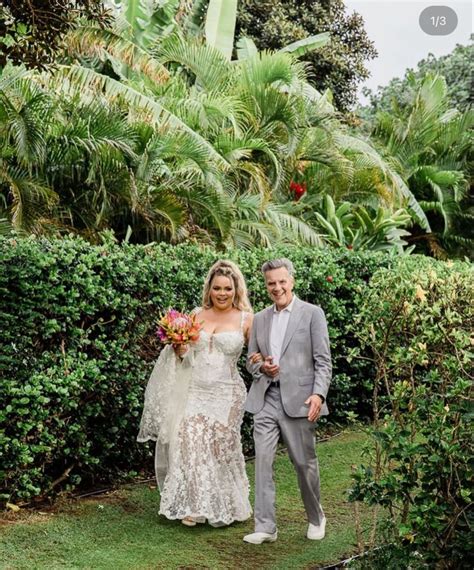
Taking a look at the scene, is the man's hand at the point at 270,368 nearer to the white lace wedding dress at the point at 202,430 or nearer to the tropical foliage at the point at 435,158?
the white lace wedding dress at the point at 202,430

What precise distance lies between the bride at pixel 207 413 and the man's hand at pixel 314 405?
919mm

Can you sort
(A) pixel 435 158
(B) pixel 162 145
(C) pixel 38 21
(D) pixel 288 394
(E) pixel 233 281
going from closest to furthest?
1. (C) pixel 38 21
2. (D) pixel 288 394
3. (E) pixel 233 281
4. (B) pixel 162 145
5. (A) pixel 435 158

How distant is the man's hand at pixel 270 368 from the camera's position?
20.7 feet

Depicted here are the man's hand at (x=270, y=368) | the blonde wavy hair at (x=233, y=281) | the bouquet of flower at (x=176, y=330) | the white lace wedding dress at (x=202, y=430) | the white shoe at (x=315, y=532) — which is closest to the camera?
the man's hand at (x=270, y=368)

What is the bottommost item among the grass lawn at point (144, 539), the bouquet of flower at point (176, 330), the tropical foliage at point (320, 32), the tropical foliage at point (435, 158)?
the grass lawn at point (144, 539)

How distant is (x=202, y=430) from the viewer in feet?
22.4

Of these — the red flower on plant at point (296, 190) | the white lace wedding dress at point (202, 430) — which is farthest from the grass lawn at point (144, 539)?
the red flower on plant at point (296, 190)

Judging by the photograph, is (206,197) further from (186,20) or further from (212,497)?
(186,20)

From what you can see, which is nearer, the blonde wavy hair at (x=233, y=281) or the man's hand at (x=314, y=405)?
the man's hand at (x=314, y=405)

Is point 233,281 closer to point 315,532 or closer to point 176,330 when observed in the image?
Result: point 176,330

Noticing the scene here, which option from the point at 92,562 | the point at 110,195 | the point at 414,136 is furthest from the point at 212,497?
the point at 414,136

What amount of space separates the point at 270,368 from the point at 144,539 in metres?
1.57

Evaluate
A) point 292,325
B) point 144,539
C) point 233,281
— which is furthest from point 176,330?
point 144,539

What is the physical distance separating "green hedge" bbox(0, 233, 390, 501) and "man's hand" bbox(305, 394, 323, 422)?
57cm
